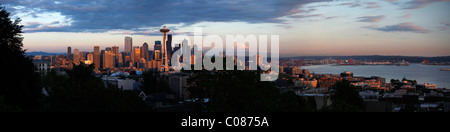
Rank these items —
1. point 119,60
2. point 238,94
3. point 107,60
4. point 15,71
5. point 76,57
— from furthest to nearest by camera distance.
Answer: point 119,60 < point 107,60 < point 76,57 < point 15,71 < point 238,94

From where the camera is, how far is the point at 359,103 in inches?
788

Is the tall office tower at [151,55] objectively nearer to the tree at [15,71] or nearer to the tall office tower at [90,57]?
the tall office tower at [90,57]

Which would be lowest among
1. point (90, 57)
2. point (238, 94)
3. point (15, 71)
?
point (238, 94)

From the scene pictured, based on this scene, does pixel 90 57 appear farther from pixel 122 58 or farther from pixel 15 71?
pixel 15 71

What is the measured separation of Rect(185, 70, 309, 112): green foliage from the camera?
11.5 metres

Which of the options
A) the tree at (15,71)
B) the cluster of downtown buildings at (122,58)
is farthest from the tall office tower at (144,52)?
the tree at (15,71)

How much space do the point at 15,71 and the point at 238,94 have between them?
24.3 ft

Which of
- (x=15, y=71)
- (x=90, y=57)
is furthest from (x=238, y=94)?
(x=90, y=57)

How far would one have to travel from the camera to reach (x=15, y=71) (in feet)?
45.5

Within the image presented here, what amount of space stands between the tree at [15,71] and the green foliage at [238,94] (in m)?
5.85

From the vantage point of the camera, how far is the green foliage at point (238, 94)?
11.5m

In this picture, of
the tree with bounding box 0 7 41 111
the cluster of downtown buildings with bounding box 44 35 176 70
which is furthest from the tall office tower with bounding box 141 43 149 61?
the tree with bounding box 0 7 41 111
